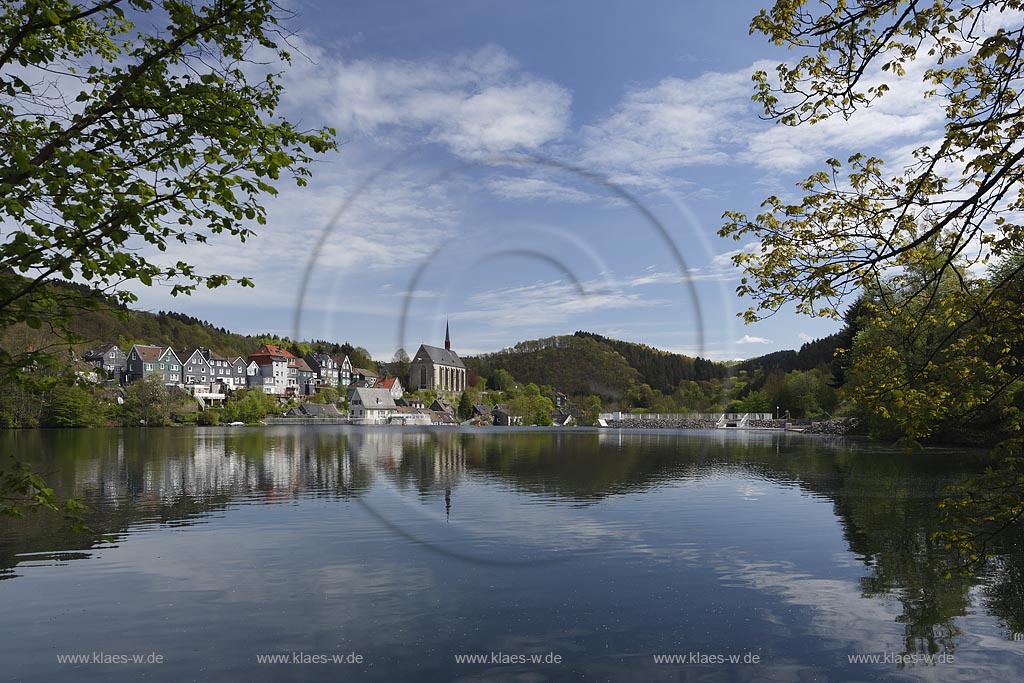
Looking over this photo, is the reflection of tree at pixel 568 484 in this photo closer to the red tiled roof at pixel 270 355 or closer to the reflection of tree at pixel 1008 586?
the reflection of tree at pixel 1008 586

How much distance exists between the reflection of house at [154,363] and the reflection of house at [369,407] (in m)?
40.9

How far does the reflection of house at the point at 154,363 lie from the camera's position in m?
148

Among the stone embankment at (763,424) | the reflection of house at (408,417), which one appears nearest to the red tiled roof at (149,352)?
the reflection of house at (408,417)

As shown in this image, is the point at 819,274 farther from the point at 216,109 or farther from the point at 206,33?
the point at 206,33

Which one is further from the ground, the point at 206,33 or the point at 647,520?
the point at 206,33

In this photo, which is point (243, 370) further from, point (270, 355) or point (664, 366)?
point (664, 366)

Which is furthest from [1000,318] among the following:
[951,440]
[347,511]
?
[951,440]

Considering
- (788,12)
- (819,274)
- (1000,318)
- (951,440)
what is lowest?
(951,440)

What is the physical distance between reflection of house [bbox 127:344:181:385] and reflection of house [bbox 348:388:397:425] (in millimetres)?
40907

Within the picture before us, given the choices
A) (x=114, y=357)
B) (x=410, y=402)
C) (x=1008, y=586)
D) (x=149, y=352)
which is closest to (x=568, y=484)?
Result: (x=1008, y=586)

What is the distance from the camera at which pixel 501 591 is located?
1377 centimetres

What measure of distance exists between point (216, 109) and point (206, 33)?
1.10 m

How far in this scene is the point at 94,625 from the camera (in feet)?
37.8

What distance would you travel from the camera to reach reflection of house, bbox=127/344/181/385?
148 m
